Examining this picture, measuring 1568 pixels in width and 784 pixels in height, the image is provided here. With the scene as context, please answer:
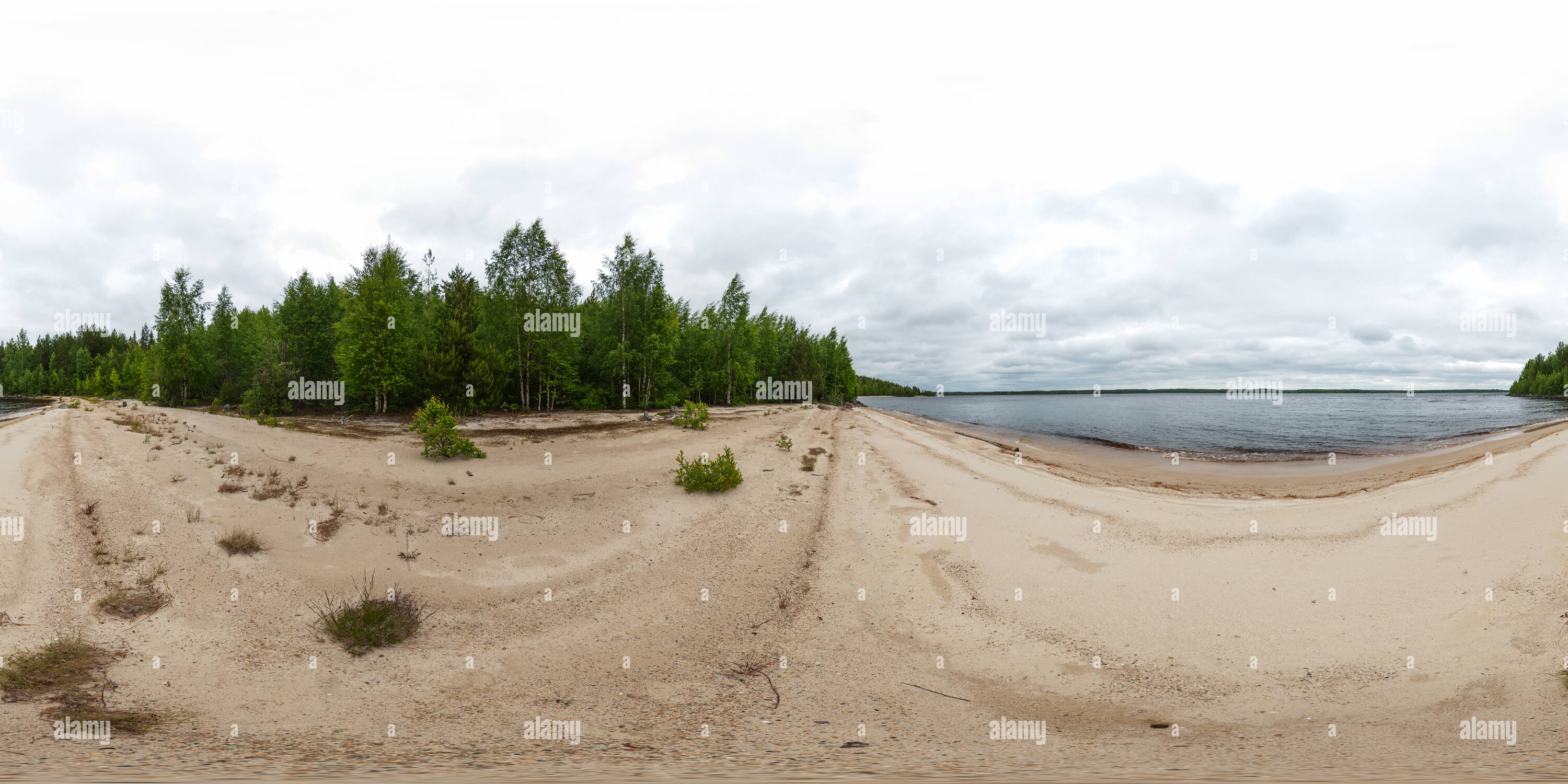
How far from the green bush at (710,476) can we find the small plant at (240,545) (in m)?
9.16

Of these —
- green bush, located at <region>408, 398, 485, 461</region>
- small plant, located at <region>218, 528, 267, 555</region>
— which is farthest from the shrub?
green bush, located at <region>408, 398, 485, 461</region>

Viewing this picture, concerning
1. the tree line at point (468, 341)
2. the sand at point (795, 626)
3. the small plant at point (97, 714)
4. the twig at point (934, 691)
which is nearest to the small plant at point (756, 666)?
the sand at point (795, 626)

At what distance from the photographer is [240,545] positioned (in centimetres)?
1094

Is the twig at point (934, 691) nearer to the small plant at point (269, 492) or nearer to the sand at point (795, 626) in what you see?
the sand at point (795, 626)

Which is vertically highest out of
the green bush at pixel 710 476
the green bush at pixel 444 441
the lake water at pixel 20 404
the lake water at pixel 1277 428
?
the lake water at pixel 20 404

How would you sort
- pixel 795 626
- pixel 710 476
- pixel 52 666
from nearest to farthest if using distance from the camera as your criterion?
pixel 52 666 → pixel 795 626 → pixel 710 476

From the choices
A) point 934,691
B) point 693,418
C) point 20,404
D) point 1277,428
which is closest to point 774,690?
point 934,691

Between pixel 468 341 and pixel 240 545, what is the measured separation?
2636 cm

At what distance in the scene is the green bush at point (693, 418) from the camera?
31391 mm

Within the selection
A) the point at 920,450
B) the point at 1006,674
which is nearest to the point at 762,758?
the point at 1006,674

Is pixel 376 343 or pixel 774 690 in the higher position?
pixel 376 343

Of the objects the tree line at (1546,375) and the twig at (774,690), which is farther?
the tree line at (1546,375)

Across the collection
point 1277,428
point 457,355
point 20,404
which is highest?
point 457,355

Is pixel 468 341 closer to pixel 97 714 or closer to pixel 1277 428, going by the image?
pixel 97 714
